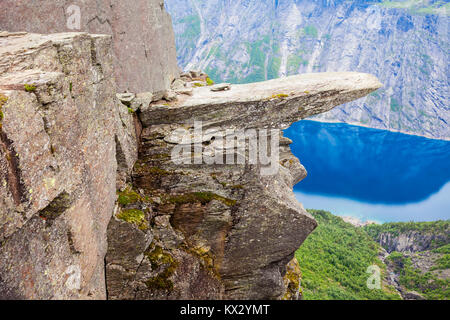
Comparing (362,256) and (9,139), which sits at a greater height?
(9,139)

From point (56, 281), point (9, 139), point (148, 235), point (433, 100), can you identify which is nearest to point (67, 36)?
point (9, 139)

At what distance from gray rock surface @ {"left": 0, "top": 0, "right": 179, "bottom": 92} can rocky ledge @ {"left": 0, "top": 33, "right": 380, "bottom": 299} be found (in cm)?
93

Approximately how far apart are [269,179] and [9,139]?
8.53 metres

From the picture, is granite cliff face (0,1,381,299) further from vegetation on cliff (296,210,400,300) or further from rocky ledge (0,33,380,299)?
vegetation on cliff (296,210,400,300)

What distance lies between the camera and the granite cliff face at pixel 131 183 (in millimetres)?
5270

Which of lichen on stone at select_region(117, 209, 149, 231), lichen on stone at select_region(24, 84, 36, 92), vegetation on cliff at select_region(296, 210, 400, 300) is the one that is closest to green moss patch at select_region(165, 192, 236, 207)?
A: lichen on stone at select_region(117, 209, 149, 231)

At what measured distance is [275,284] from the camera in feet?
41.4

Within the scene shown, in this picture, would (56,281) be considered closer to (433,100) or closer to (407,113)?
(407,113)

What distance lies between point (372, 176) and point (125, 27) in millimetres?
95427

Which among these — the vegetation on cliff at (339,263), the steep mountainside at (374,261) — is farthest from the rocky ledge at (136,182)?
the steep mountainside at (374,261)

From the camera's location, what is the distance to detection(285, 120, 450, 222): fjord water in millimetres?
78312

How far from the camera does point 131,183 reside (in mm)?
10594

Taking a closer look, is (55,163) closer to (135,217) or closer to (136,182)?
(135,217)

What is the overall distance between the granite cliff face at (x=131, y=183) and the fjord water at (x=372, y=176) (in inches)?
2702
